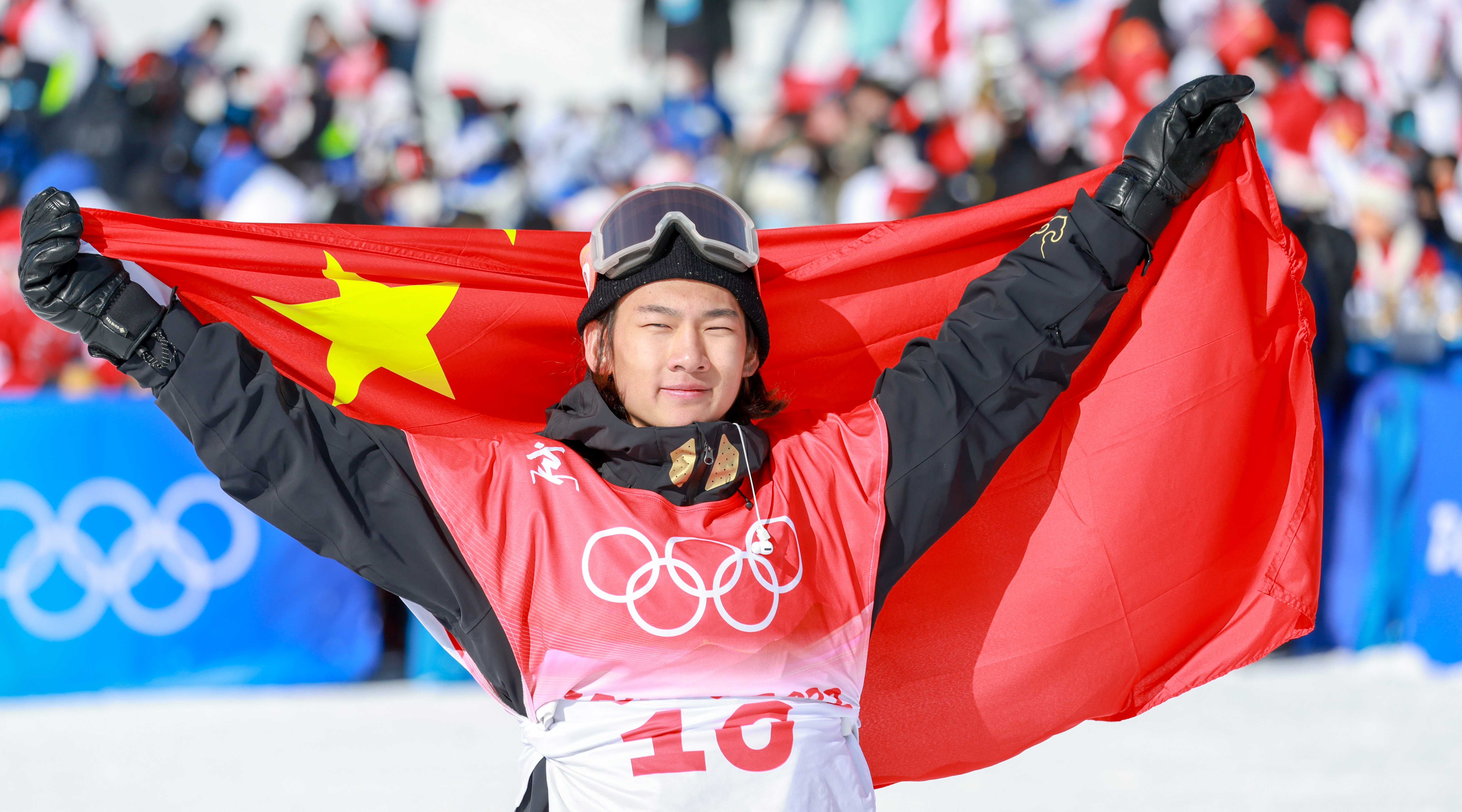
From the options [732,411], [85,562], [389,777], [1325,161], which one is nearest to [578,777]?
[732,411]

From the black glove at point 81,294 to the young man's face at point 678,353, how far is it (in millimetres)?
858

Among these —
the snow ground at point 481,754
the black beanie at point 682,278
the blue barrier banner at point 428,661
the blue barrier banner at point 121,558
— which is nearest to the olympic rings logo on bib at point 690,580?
the black beanie at point 682,278

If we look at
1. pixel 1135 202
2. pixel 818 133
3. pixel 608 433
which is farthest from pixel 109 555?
pixel 818 133

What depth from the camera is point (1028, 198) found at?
300 centimetres

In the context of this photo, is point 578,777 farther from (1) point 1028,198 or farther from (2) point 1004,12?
(2) point 1004,12

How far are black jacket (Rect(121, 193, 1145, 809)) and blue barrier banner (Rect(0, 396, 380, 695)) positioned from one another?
359 centimetres

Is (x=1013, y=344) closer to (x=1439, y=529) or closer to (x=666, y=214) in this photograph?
(x=666, y=214)

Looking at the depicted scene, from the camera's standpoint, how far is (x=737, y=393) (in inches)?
96.6

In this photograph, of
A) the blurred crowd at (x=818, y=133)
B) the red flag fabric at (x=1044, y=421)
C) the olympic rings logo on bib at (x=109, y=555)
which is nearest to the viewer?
the red flag fabric at (x=1044, y=421)

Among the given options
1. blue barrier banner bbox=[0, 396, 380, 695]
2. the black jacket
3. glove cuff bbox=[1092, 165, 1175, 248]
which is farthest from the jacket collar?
blue barrier banner bbox=[0, 396, 380, 695]

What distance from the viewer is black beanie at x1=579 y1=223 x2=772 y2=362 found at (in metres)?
2.42

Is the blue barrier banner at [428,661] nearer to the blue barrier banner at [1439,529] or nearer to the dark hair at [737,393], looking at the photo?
the dark hair at [737,393]

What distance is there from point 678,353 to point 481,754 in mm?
3064

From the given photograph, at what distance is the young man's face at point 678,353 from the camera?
7.75 ft
